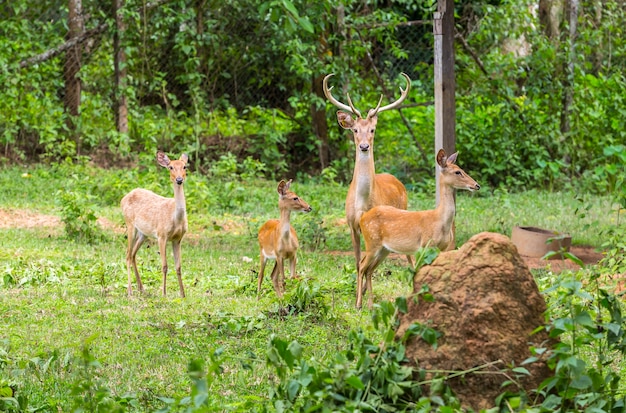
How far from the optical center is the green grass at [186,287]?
592 cm

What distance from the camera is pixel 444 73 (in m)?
10.4

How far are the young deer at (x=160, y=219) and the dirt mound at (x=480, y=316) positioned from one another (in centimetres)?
383

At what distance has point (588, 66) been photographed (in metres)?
16.0

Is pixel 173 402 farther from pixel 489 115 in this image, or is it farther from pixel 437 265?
pixel 489 115

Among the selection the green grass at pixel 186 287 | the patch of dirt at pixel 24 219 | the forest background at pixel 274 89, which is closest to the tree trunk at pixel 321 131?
the forest background at pixel 274 89

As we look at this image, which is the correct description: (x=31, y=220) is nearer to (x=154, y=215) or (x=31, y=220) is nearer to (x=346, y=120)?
(x=154, y=215)

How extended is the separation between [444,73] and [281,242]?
2.99 metres

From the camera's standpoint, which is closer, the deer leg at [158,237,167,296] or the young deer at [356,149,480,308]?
the young deer at [356,149,480,308]

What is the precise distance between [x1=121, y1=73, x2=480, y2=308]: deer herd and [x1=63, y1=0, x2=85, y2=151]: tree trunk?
704cm

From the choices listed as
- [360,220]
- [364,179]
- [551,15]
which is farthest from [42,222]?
[551,15]

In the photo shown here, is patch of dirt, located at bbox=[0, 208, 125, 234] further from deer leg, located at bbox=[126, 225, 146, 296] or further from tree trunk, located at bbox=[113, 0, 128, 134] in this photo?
tree trunk, located at bbox=[113, 0, 128, 134]

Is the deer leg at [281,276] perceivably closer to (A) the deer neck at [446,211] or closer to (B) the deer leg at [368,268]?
(B) the deer leg at [368,268]

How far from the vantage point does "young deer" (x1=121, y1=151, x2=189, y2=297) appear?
28.6 feet

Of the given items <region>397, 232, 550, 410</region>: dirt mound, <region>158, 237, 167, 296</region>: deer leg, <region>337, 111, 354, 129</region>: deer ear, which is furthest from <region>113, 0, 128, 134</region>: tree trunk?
<region>397, 232, 550, 410</region>: dirt mound
